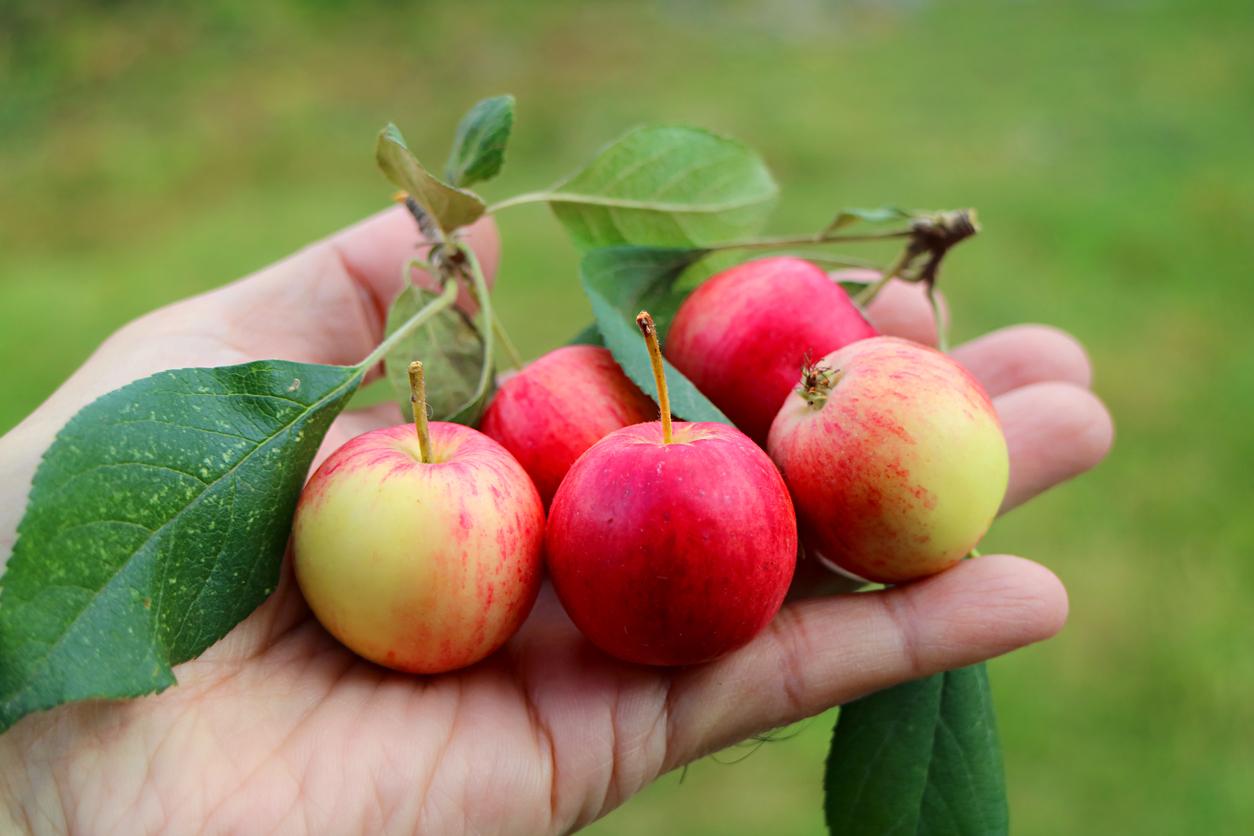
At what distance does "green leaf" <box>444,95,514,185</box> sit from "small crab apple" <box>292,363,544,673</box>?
1.48 feet

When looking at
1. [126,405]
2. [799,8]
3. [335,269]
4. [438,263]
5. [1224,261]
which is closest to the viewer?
[126,405]

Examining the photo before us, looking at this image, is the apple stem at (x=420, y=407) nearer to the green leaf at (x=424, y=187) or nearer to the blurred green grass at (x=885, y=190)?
the green leaf at (x=424, y=187)

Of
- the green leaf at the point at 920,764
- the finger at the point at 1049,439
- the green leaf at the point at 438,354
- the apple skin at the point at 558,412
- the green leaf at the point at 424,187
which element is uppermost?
the green leaf at the point at 424,187

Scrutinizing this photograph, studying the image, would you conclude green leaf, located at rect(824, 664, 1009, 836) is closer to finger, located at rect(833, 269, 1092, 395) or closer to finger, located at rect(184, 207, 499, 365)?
finger, located at rect(833, 269, 1092, 395)

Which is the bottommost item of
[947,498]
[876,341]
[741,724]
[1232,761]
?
[1232,761]

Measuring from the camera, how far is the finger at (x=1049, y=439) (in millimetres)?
1596

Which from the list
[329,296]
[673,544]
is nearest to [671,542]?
[673,544]

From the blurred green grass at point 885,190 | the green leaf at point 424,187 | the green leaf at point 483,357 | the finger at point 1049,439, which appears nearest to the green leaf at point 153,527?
the green leaf at point 483,357

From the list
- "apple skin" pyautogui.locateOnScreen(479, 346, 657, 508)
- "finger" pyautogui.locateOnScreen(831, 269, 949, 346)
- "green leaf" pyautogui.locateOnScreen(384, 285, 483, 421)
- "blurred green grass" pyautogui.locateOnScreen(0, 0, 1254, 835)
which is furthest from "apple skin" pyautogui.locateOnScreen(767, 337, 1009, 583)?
"blurred green grass" pyautogui.locateOnScreen(0, 0, 1254, 835)

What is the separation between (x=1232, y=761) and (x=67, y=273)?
11.8ft

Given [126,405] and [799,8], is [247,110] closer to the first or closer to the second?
[799,8]

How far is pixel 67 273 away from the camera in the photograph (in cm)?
376

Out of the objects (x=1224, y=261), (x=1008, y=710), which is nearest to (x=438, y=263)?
(x=1008, y=710)

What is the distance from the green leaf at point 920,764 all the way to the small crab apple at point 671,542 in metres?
0.36
